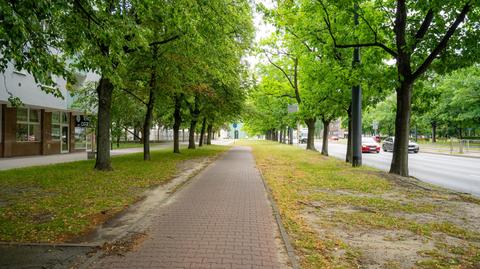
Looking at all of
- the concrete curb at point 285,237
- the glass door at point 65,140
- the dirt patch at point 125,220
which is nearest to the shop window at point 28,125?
the glass door at point 65,140

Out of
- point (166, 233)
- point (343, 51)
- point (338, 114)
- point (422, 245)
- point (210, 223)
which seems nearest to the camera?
point (422, 245)

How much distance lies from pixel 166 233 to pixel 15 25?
12.0ft

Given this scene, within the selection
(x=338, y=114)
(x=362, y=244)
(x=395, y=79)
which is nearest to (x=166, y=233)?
(x=362, y=244)

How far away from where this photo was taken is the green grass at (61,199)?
6417 millimetres

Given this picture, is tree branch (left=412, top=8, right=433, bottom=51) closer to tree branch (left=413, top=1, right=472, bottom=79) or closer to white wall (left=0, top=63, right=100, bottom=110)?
tree branch (left=413, top=1, right=472, bottom=79)

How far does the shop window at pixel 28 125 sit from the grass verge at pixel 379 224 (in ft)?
60.3

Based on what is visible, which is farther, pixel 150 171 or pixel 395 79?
pixel 150 171

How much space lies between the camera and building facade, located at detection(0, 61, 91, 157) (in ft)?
71.9

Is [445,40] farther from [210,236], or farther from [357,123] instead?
[210,236]

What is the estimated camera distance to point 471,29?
42.0 ft

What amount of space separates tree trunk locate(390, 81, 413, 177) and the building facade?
15686mm

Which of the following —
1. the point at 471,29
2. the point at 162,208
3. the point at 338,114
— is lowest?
the point at 162,208

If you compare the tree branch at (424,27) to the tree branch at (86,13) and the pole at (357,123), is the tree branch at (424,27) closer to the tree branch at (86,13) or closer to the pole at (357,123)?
the pole at (357,123)

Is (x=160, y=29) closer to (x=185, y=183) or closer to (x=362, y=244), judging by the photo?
(x=185, y=183)
